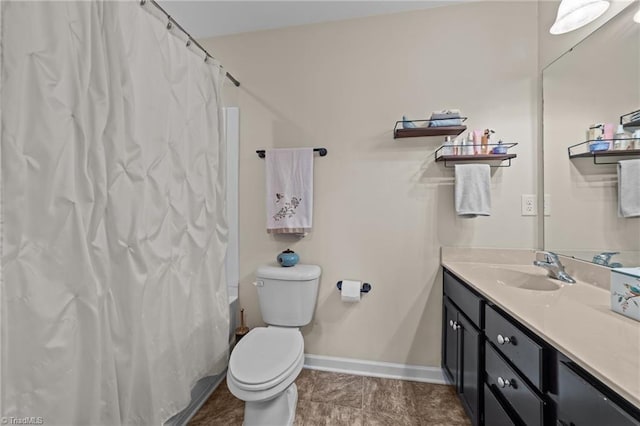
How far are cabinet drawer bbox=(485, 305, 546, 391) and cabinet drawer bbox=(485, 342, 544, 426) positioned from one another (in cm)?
4

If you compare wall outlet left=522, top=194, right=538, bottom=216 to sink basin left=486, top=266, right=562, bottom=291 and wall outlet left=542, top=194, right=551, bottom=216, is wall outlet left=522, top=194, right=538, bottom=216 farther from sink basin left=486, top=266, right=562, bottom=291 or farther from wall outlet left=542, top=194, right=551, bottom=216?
sink basin left=486, top=266, right=562, bottom=291

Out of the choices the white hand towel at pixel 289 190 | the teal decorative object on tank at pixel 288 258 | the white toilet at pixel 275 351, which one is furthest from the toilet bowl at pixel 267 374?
the white hand towel at pixel 289 190

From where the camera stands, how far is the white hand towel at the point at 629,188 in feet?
3.60

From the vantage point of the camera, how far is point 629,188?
1126 mm

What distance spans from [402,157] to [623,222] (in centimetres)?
107

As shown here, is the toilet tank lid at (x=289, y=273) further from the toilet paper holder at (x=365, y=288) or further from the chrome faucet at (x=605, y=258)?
the chrome faucet at (x=605, y=258)

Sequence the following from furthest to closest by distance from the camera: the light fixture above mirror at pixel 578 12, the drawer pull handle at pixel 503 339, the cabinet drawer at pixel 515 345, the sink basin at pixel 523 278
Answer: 1. the sink basin at pixel 523 278
2. the light fixture above mirror at pixel 578 12
3. the drawer pull handle at pixel 503 339
4. the cabinet drawer at pixel 515 345

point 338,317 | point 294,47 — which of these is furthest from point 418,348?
point 294,47

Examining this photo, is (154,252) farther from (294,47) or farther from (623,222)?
(623,222)

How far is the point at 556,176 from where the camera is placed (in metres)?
1.51

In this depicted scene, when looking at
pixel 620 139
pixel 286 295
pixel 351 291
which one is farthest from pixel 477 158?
pixel 286 295

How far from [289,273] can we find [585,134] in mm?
1778

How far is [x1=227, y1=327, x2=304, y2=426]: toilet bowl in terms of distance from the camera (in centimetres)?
112

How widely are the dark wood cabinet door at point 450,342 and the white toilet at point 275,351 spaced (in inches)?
32.9
